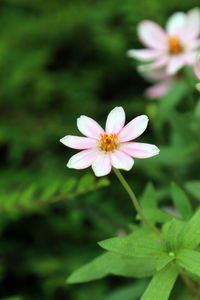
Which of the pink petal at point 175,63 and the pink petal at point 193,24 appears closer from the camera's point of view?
the pink petal at point 175,63

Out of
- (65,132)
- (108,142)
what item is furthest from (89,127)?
(65,132)

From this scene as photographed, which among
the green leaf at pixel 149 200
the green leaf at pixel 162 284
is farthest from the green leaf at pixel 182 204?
the green leaf at pixel 162 284

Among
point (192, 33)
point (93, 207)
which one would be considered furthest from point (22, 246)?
point (192, 33)

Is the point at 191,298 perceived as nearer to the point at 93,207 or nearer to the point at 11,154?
the point at 93,207

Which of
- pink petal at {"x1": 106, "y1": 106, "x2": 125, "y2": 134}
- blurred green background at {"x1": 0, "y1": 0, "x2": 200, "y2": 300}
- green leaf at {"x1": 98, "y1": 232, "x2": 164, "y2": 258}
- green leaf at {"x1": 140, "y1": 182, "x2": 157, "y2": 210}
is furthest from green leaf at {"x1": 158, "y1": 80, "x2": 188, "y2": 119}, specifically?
green leaf at {"x1": 98, "y1": 232, "x2": 164, "y2": 258}

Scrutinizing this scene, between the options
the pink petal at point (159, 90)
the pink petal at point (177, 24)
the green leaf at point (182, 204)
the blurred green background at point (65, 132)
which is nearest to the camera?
the green leaf at point (182, 204)

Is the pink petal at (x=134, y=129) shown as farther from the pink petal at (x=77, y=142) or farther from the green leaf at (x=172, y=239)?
the green leaf at (x=172, y=239)
